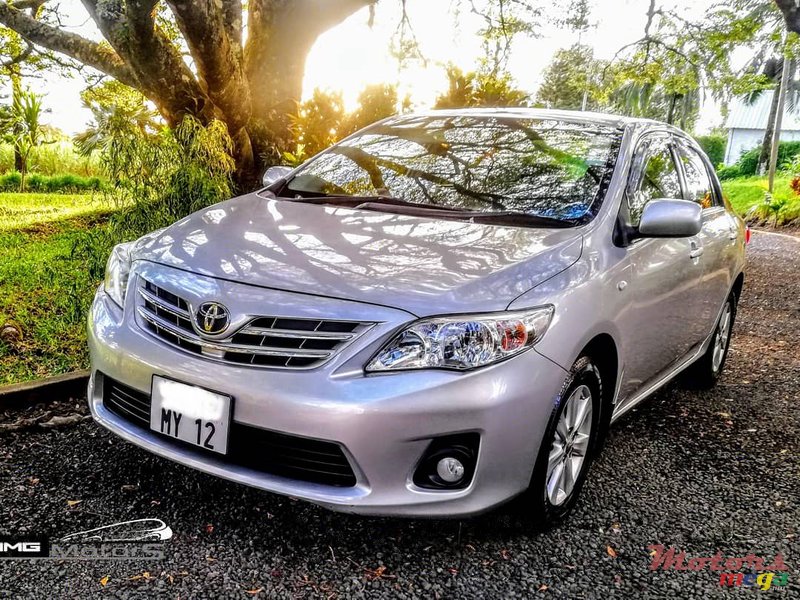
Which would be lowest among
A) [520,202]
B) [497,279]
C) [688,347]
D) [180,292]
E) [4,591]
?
[4,591]

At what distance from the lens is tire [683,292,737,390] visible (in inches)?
178

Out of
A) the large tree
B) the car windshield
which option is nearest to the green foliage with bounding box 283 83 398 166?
the large tree

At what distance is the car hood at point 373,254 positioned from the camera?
7.63ft

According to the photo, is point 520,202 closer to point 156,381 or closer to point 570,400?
point 570,400

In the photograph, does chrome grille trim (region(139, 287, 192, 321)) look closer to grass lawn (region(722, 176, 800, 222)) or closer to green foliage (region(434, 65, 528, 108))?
green foliage (region(434, 65, 528, 108))

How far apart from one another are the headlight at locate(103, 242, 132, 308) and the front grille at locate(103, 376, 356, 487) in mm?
785

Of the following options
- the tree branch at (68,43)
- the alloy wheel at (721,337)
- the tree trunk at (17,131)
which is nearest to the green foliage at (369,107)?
the tree branch at (68,43)

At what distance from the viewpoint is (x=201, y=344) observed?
2.34 metres

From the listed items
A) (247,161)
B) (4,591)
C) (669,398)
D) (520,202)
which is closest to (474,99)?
(247,161)

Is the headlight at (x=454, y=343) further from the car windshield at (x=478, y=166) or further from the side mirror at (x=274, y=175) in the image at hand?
the side mirror at (x=274, y=175)

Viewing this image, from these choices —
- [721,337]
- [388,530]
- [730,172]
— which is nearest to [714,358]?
[721,337]

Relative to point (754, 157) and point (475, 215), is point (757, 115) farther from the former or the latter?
point (475, 215)

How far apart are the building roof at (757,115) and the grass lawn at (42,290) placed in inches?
1619

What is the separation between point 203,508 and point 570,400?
1447mm
